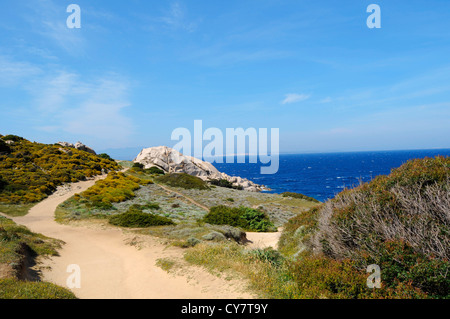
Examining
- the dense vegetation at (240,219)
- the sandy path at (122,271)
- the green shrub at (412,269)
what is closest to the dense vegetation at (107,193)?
the sandy path at (122,271)

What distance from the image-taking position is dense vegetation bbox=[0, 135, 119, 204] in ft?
94.9

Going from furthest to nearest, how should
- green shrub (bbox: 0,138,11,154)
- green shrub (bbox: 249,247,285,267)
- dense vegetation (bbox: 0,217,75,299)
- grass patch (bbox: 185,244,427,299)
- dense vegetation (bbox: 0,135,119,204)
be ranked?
green shrub (bbox: 0,138,11,154), dense vegetation (bbox: 0,135,119,204), green shrub (bbox: 249,247,285,267), dense vegetation (bbox: 0,217,75,299), grass patch (bbox: 185,244,427,299)

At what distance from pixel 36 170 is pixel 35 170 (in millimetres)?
206

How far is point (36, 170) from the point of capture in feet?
123

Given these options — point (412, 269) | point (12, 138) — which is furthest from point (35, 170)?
point (412, 269)

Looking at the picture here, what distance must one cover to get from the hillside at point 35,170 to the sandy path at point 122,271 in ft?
44.8

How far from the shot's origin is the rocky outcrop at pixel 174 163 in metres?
63.4

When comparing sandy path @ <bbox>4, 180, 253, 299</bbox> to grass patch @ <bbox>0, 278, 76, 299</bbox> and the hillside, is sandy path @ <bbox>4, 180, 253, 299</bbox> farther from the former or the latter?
the hillside

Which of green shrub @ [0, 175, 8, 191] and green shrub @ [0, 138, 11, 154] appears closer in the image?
green shrub @ [0, 175, 8, 191]

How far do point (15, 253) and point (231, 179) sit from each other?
207ft

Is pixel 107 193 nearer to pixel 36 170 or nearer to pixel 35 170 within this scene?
pixel 36 170

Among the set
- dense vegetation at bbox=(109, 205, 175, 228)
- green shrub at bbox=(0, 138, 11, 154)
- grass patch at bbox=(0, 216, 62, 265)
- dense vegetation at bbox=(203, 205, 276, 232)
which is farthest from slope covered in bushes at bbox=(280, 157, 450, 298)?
green shrub at bbox=(0, 138, 11, 154)

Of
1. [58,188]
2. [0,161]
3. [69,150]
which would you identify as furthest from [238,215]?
[69,150]

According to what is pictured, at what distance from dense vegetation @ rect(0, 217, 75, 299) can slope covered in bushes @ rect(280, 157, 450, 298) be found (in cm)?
734
